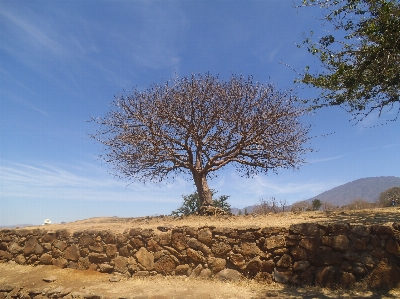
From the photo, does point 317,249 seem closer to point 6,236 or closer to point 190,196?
point 6,236

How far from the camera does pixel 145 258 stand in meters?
8.98

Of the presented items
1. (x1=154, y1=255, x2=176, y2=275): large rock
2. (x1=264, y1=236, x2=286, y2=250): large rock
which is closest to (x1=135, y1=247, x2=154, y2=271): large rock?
(x1=154, y1=255, x2=176, y2=275): large rock

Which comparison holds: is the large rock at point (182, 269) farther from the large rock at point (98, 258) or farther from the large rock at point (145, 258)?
the large rock at point (98, 258)

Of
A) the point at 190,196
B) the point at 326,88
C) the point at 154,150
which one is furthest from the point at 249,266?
the point at 190,196

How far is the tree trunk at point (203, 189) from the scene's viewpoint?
13508mm

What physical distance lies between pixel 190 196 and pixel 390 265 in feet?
52.2

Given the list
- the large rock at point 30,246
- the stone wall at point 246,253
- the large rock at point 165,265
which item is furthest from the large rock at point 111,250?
the large rock at point 30,246

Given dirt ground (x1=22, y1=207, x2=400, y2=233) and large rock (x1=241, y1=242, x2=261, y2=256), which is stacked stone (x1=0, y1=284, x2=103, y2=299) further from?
large rock (x1=241, y1=242, x2=261, y2=256)

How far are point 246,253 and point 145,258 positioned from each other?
2864mm

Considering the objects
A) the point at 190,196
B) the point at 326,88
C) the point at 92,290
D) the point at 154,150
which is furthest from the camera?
the point at 190,196

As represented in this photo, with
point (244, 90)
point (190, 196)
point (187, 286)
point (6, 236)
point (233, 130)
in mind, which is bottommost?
point (187, 286)

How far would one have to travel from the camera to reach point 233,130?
1368 cm

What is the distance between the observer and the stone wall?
279 inches

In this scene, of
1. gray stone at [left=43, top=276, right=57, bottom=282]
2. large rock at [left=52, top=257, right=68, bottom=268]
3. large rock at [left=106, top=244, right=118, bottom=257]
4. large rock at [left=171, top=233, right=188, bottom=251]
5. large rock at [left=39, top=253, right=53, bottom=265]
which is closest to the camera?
large rock at [left=171, top=233, right=188, bottom=251]
